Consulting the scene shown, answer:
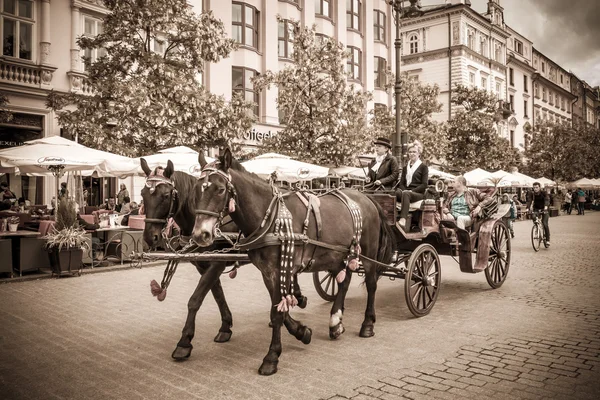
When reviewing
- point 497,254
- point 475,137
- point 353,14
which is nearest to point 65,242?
point 497,254

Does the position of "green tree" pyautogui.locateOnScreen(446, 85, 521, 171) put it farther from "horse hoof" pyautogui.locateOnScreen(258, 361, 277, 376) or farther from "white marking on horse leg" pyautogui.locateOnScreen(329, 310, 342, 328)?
"horse hoof" pyautogui.locateOnScreen(258, 361, 277, 376)

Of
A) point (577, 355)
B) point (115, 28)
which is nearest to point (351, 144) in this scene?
point (115, 28)

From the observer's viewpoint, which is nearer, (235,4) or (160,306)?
(160,306)

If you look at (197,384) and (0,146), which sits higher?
(0,146)

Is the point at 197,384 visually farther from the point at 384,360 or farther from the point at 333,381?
the point at 384,360

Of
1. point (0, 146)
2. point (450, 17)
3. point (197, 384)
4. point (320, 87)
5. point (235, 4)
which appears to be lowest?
point (197, 384)

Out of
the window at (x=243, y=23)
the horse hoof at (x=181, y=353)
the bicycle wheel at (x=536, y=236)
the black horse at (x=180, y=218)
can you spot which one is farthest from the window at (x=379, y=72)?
the horse hoof at (x=181, y=353)

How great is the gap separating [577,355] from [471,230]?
3.67 meters

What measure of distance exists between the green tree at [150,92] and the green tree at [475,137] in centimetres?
2132

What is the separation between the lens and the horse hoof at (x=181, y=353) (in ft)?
16.3

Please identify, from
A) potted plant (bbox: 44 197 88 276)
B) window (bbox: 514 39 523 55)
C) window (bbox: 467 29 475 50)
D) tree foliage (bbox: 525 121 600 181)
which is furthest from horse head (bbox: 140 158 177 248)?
window (bbox: 514 39 523 55)

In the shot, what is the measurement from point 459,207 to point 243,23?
20670 millimetres

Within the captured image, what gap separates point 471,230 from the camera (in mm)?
8516

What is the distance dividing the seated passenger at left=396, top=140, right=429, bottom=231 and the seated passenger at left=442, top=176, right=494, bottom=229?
926 millimetres
